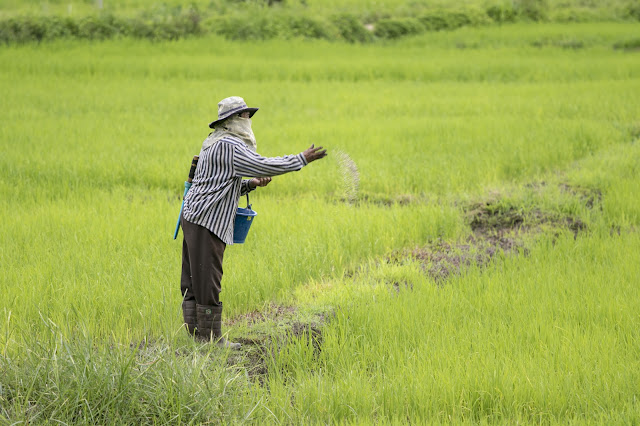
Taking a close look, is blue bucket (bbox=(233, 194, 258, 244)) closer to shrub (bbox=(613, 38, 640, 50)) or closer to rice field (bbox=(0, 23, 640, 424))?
rice field (bbox=(0, 23, 640, 424))

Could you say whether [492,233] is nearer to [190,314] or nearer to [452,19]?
[190,314]

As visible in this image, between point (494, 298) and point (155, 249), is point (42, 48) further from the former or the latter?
point (494, 298)

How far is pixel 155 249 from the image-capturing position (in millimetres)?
4551

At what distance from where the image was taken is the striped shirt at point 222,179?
3016 mm

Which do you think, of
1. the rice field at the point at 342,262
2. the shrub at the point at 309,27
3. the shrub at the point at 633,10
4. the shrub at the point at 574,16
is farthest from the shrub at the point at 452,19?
the rice field at the point at 342,262

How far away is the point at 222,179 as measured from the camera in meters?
3.07

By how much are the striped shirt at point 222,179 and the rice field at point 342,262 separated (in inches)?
20.8

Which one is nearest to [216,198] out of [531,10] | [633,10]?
[531,10]

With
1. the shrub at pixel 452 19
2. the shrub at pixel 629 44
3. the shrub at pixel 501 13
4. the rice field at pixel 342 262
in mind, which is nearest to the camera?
the rice field at pixel 342 262

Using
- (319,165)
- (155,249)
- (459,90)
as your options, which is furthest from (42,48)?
(155,249)

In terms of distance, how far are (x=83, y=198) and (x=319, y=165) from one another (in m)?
2.52

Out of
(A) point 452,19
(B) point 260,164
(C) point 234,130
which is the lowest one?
(B) point 260,164

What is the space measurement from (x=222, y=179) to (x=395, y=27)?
16.6 meters

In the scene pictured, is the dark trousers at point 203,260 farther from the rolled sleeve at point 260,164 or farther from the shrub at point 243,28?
the shrub at point 243,28
